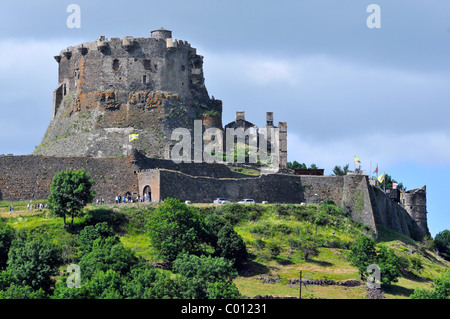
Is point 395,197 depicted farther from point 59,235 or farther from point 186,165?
point 59,235

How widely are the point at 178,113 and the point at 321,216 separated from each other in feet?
77.7

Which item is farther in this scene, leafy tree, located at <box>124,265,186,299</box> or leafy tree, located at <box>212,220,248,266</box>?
leafy tree, located at <box>212,220,248,266</box>

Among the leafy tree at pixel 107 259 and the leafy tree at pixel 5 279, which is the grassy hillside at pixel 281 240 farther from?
the leafy tree at pixel 5 279

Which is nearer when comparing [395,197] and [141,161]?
[141,161]

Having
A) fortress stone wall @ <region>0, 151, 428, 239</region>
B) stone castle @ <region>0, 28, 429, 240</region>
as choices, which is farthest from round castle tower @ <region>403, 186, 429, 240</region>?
fortress stone wall @ <region>0, 151, 428, 239</region>

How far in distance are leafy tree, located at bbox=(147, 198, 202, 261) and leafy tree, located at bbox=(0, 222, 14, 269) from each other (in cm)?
1066

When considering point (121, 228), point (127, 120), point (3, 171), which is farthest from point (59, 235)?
point (127, 120)

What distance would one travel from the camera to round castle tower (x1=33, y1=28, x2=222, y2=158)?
106188 mm

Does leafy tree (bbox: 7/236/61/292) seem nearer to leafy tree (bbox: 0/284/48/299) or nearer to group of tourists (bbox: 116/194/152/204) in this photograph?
leafy tree (bbox: 0/284/48/299)

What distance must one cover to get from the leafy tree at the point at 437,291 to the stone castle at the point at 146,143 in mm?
16603

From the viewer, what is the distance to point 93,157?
96312 mm

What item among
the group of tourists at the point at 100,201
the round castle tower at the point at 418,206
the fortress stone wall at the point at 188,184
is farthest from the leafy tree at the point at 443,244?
the group of tourists at the point at 100,201

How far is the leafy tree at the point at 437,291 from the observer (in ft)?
246

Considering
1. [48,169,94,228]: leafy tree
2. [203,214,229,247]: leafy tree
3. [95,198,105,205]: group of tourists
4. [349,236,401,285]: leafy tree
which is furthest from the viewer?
[95,198,105,205]: group of tourists
